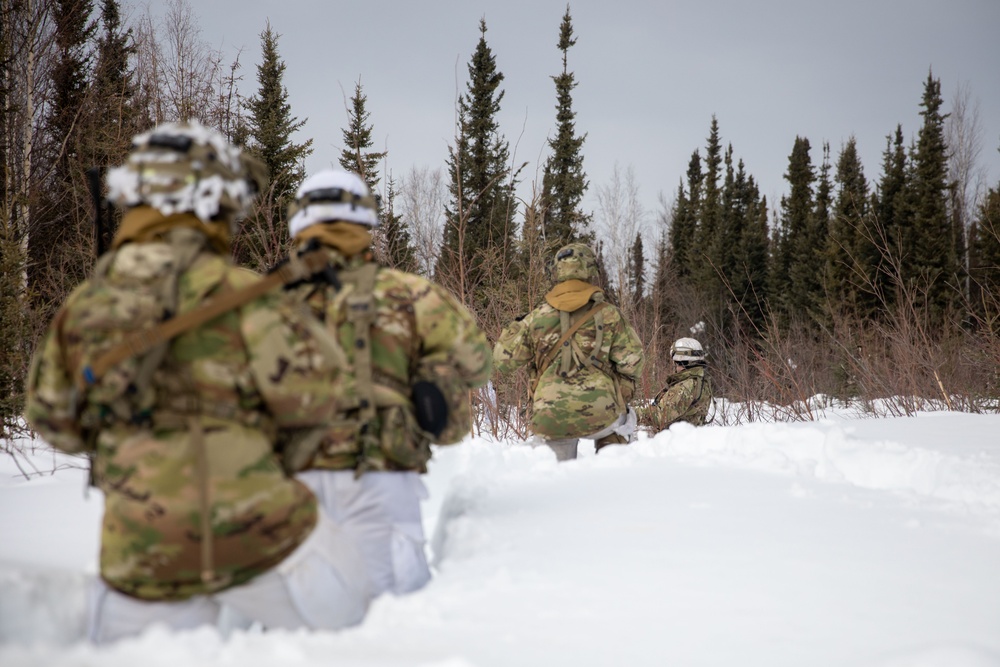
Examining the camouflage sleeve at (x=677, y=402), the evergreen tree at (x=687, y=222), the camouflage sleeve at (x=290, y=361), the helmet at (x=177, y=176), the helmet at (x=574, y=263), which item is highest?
the evergreen tree at (x=687, y=222)

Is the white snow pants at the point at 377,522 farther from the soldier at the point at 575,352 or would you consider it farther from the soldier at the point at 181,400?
the soldier at the point at 575,352

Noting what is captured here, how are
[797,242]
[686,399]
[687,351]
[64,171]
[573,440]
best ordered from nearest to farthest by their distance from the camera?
1. [573,440]
2. [686,399]
3. [687,351]
4. [64,171]
5. [797,242]

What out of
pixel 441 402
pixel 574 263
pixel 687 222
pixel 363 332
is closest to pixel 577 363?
pixel 574 263

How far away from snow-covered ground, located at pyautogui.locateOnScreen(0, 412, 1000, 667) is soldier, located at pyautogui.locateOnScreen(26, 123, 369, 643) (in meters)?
0.16

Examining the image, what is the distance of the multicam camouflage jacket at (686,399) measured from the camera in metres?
7.59

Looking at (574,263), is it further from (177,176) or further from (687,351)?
(177,176)

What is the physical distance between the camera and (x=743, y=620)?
2.15m

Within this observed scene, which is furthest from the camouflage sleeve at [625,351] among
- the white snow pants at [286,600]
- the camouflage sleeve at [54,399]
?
the camouflage sleeve at [54,399]

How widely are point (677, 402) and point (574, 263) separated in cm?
295

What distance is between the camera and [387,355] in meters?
2.74

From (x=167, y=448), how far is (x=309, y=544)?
1.73ft

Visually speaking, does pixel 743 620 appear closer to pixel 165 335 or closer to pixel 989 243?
pixel 165 335

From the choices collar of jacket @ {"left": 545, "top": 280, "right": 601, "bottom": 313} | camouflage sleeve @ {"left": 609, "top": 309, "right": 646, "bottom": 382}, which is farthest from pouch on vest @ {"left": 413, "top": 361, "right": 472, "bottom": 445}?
camouflage sleeve @ {"left": 609, "top": 309, "right": 646, "bottom": 382}

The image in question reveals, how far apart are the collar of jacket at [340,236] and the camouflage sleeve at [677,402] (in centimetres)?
546
